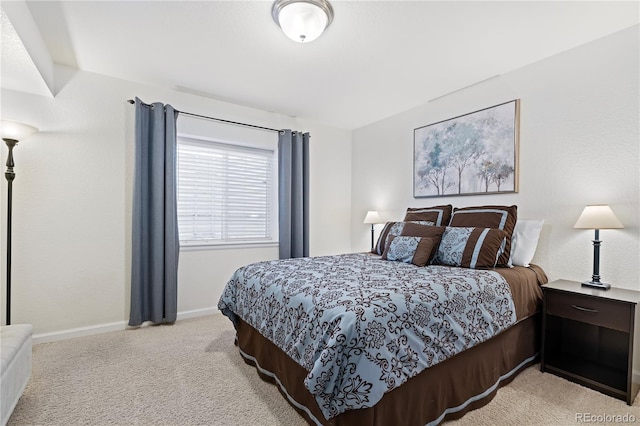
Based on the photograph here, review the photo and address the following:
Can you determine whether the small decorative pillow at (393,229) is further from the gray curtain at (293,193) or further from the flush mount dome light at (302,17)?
the flush mount dome light at (302,17)

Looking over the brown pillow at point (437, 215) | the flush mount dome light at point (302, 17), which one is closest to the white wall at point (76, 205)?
the flush mount dome light at point (302, 17)

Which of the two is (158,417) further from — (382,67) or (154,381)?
(382,67)

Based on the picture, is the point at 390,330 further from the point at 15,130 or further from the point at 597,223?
the point at 15,130

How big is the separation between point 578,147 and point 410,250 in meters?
1.54

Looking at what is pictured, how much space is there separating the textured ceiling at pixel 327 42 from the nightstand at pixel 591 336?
187 centimetres

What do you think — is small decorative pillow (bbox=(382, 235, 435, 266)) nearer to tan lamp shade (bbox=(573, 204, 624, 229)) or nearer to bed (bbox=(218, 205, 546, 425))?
bed (bbox=(218, 205, 546, 425))

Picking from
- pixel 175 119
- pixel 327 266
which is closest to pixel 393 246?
pixel 327 266

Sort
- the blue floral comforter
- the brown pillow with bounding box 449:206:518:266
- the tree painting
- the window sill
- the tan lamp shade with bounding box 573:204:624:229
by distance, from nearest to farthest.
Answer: the blue floral comforter → the tan lamp shade with bounding box 573:204:624:229 → the brown pillow with bounding box 449:206:518:266 → the tree painting → the window sill

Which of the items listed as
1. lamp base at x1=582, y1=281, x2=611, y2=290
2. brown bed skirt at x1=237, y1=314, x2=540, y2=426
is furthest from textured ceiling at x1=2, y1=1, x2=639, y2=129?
brown bed skirt at x1=237, y1=314, x2=540, y2=426

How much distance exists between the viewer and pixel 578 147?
7.72 feet

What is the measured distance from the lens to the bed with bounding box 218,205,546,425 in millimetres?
1244

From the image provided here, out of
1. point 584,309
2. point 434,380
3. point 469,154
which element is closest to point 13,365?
point 434,380

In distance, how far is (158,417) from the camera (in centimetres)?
162

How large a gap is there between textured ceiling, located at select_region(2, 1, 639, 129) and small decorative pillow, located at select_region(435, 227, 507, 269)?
1.48 metres
